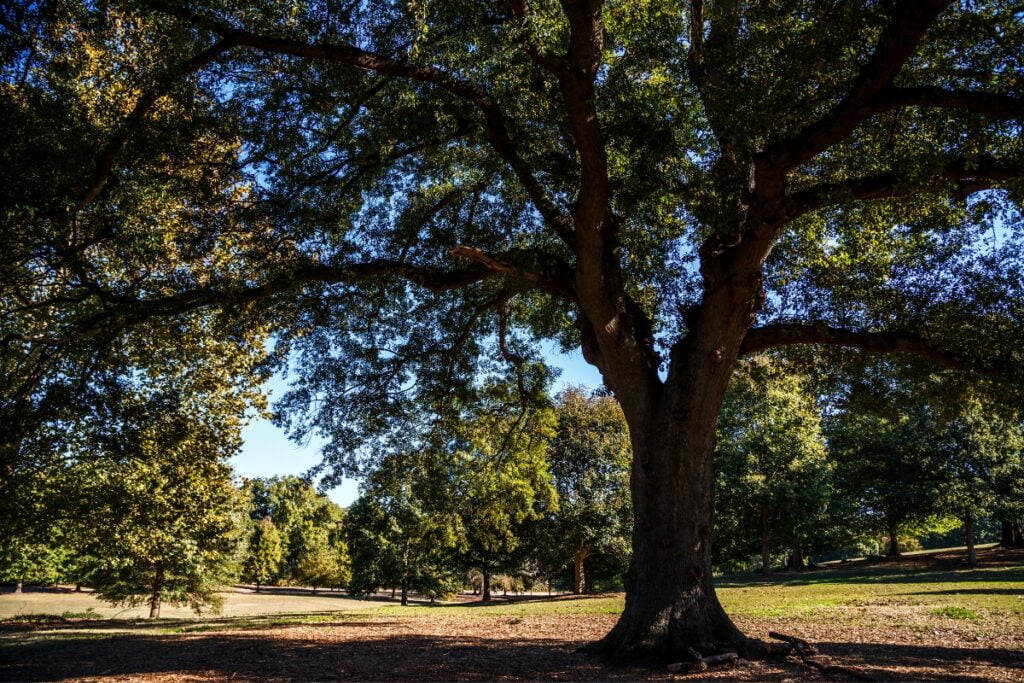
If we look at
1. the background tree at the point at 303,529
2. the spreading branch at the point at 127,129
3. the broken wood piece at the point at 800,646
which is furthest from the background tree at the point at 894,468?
the background tree at the point at 303,529

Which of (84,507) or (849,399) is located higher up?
(849,399)

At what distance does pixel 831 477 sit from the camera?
36562mm

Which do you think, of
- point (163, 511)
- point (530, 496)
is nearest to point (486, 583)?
point (530, 496)

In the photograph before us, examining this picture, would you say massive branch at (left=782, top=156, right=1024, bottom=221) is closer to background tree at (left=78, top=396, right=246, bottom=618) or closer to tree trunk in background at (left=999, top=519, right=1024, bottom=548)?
background tree at (left=78, top=396, right=246, bottom=618)

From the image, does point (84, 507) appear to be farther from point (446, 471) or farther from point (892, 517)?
point (892, 517)

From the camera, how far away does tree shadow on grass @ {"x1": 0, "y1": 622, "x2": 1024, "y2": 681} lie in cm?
718

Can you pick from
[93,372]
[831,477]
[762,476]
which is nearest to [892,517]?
[831,477]

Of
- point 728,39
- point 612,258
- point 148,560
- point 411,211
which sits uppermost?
point 728,39

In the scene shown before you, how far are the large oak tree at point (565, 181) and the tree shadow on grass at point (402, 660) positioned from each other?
1.27 m

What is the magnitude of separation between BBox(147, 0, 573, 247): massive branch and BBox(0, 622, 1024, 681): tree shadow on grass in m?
6.34

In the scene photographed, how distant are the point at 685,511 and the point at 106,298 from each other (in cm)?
909

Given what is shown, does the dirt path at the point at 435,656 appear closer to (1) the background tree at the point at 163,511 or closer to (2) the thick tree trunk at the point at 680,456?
(2) the thick tree trunk at the point at 680,456

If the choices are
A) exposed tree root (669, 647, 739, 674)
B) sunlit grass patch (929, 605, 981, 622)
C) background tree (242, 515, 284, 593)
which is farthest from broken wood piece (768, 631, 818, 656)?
background tree (242, 515, 284, 593)

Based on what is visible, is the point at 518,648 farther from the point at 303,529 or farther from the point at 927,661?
the point at 303,529
